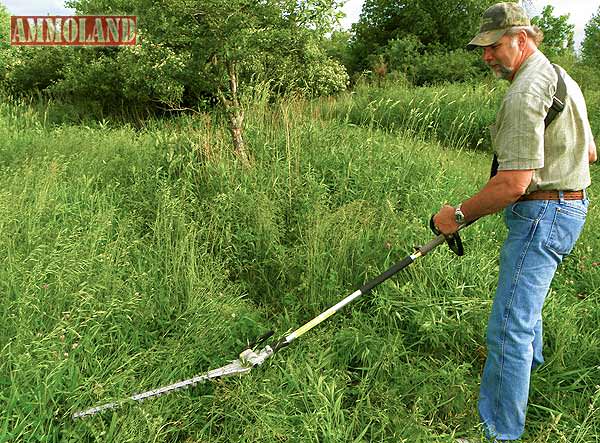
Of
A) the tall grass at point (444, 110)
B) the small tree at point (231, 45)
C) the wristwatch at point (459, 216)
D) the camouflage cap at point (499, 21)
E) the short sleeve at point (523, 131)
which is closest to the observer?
the short sleeve at point (523, 131)

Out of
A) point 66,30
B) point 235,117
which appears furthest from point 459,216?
point 66,30

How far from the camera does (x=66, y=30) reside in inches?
400

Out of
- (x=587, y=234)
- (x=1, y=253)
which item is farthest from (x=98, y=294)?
(x=587, y=234)

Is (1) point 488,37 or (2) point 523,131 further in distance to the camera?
(1) point 488,37

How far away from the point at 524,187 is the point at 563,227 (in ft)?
1.00

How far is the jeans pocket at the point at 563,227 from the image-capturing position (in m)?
1.98

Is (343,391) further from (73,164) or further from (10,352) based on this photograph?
(73,164)

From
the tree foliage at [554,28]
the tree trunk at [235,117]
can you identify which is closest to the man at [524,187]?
the tree trunk at [235,117]

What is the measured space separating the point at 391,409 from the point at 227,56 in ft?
10.3

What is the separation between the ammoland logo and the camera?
9.32 metres

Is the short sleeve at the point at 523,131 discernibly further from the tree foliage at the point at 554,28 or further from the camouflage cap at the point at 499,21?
the tree foliage at the point at 554,28

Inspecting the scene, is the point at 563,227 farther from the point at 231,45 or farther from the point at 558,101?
the point at 231,45

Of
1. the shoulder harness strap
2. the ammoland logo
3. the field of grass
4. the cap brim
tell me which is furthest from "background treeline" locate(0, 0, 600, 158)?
the shoulder harness strap

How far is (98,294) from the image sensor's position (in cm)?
264
